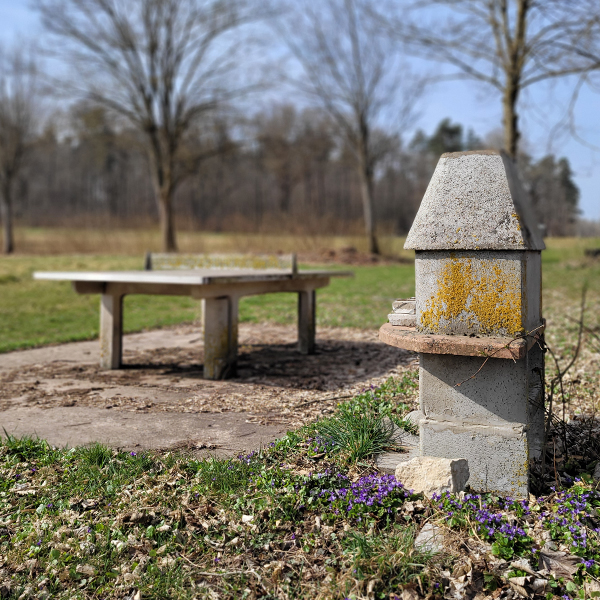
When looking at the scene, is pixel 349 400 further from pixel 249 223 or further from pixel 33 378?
pixel 249 223

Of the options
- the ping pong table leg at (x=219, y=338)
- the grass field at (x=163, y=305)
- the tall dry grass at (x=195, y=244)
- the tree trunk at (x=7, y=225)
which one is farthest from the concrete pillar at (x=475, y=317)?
the tree trunk at (x=7, y=225)

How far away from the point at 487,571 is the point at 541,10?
1154cm

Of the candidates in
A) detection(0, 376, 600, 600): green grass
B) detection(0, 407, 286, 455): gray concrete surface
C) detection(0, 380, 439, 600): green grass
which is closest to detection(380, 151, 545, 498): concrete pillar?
detection(0, 376, 600, 600): green grass

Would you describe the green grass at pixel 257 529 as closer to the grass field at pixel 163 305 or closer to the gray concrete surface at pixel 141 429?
the gray concrete surface at pixel 141 429

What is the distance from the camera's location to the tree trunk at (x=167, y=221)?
2139cm

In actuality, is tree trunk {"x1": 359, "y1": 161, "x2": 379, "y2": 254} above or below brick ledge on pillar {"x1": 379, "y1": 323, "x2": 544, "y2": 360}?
above

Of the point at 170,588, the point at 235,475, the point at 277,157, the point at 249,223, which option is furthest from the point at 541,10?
the point at 277,157

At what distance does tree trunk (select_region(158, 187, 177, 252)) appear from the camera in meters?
21.4

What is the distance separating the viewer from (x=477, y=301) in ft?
8.77

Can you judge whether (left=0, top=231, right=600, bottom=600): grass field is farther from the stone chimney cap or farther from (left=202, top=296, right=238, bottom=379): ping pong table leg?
(left=202, top=296, right=238, bottom=379): ping pong table leg

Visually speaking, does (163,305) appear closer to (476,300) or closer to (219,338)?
(219,338)

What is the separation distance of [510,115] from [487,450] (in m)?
10.6

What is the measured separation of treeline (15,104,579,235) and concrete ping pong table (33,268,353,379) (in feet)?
95.5

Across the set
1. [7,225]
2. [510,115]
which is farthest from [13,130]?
[510,115]
